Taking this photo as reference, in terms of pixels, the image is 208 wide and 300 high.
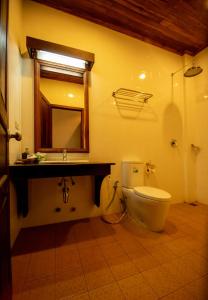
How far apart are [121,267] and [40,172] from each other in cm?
105

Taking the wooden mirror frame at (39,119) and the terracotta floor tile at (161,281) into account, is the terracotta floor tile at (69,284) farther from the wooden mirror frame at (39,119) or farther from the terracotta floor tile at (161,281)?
the wooden mirror frame at (39,119)

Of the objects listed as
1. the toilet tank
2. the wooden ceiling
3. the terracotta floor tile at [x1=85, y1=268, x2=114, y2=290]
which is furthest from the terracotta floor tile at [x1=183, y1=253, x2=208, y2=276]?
the wooden ceiling

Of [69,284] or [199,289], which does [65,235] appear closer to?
[69,284]

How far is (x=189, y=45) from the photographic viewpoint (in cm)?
254

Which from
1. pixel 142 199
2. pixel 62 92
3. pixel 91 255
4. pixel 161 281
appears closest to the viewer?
pixel 161 281

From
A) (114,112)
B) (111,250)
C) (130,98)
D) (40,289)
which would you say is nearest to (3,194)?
(40,289)

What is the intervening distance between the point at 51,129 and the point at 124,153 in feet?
3.56

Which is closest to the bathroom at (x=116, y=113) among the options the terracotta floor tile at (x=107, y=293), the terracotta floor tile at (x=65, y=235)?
the terracotta floor tile at (x=65, y=235)

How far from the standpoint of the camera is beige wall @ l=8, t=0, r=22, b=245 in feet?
4.33

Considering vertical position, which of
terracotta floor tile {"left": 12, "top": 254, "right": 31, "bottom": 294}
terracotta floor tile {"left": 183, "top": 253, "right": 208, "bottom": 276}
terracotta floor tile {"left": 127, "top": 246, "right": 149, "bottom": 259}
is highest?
terracotta floor tile {"left": 12, "top": 254, "right": 31, "bottom": 294}

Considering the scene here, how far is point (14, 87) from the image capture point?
56.6 inches

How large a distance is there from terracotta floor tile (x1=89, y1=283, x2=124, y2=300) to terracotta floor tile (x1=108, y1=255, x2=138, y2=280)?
84mm

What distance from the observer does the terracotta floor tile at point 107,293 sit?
2.92 ft

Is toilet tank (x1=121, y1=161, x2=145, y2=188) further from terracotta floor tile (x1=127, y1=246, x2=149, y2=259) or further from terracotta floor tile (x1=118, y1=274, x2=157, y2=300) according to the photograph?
terracotta floor tile (x1=118, y1=274, x2=157, y2=300)
